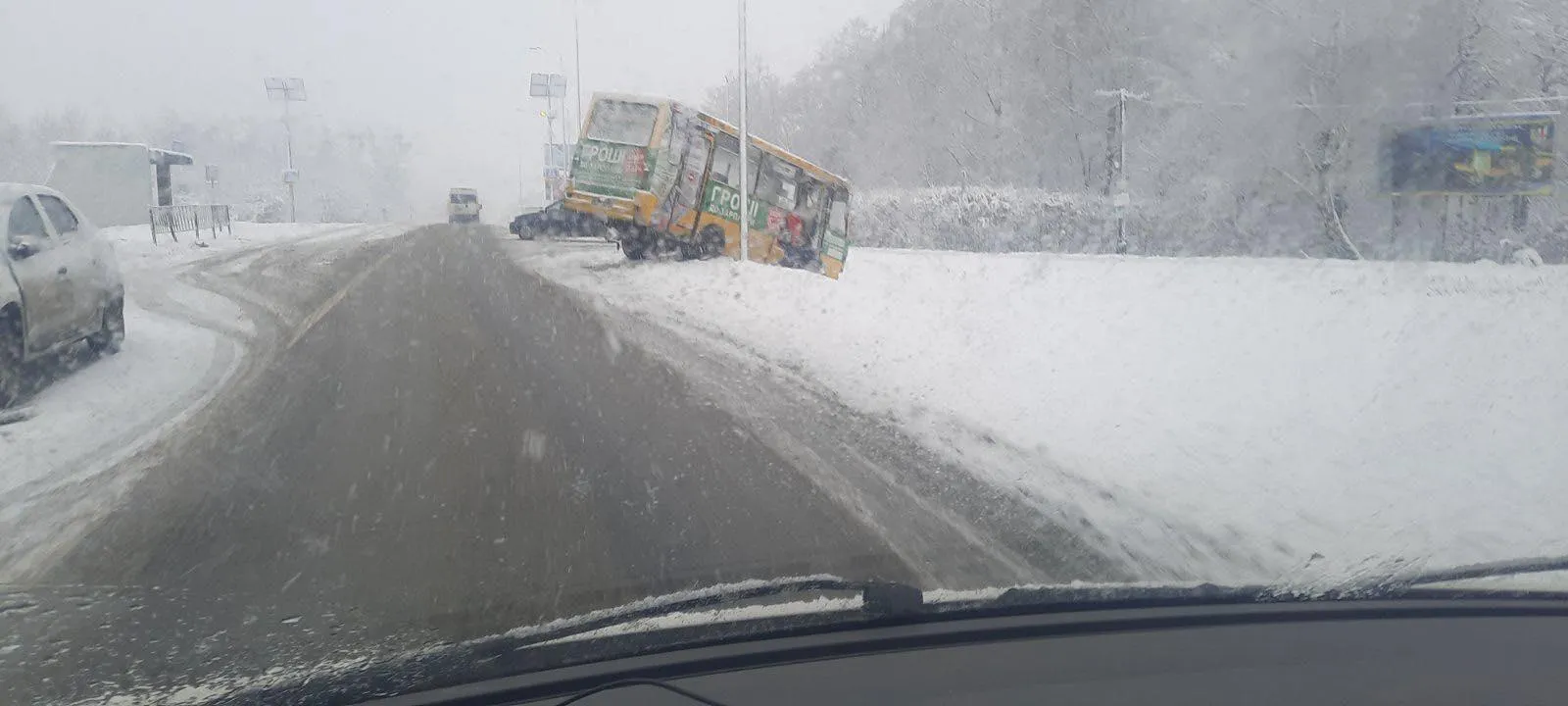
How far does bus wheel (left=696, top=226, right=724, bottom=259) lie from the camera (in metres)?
21.6

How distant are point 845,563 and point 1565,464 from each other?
5472 millimetres

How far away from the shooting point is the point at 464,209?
39781 mm

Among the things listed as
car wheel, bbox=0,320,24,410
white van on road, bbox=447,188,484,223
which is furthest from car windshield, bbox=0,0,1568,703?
white van on road, bbox=447,188,484,223

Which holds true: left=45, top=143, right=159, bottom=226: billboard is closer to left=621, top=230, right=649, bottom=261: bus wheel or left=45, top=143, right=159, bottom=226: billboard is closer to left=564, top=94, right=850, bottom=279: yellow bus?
left=564, top=94, right=850, bottom=279: yellow bus

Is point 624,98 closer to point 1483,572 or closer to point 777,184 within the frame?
point 777,184

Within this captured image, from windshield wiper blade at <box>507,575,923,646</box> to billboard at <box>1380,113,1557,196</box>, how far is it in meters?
15.0

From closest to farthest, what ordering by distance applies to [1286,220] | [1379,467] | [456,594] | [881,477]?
[456,594]
[881,477]
[1379,467]
[1286,220]

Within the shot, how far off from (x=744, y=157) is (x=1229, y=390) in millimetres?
12865

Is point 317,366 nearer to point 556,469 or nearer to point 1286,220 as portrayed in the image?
point 556,469

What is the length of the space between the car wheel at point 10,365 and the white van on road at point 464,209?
30030mm

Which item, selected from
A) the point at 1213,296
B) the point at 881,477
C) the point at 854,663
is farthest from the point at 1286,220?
the point at 854,663

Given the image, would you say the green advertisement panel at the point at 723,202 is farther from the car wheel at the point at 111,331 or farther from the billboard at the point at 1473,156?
the car wheel at the point at 111,331

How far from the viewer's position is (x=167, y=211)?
1409 centimetres

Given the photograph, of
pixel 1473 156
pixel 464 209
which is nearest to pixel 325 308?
pixel 1473 156
